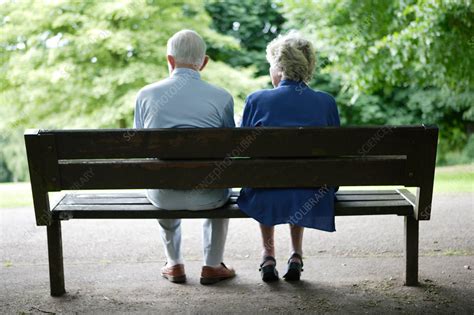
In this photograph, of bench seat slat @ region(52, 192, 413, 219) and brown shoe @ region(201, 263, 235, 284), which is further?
brown shoe @ region(201, 263, 235, 284)

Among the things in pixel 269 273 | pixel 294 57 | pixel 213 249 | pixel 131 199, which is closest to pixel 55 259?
pixel 131 199

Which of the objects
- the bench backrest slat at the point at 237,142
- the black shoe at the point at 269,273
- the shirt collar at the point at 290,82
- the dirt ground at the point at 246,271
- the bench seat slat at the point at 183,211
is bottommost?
the dirt ground at the point at 246,271

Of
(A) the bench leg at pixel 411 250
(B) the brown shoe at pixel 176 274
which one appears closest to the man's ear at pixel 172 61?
(B) the brown shoe at pixel 176 274

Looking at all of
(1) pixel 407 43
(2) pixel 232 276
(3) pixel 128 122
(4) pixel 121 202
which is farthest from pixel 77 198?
(3) pixel 128 122

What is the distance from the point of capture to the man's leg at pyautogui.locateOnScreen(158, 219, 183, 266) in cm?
416

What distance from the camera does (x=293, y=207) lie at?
12.3 feet

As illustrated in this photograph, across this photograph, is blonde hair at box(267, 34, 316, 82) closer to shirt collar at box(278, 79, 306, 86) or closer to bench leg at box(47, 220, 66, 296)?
shirt collar at box(278, 79, 306, 86)

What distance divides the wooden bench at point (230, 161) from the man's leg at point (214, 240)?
402 millimetres

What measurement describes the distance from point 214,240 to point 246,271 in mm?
422

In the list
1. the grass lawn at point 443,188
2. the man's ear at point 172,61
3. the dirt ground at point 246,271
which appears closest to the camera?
the dirt ground at point 246,271

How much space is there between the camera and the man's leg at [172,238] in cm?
416

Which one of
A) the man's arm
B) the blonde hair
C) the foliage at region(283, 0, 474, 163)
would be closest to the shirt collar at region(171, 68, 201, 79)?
the man's arm

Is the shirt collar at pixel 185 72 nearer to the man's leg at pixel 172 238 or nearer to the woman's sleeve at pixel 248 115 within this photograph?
the woman's sleeve at pixel 248 115

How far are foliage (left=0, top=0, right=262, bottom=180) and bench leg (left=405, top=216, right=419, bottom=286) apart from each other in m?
11.1
